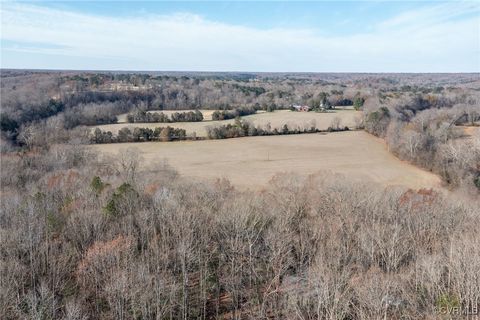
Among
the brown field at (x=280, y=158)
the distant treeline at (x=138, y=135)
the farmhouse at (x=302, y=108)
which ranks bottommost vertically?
the brown field at (x=280, y=158)

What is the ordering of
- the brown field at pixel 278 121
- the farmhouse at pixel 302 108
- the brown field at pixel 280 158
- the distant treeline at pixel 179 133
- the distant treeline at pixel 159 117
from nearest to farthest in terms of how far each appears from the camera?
the brown field at pixel 280 158, the distant treeline at pixel 179 133, the brown field at pixel 278 121, the distant treeline at pixel 159 117, the farmhouse at pixel 302 108

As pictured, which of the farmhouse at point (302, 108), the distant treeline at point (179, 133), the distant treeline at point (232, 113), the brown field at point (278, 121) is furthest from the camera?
the farmhouse at point (302, 108)

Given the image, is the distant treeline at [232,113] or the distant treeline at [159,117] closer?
the distant treeline at [159,117]

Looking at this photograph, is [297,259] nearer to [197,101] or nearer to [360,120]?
[360,120]

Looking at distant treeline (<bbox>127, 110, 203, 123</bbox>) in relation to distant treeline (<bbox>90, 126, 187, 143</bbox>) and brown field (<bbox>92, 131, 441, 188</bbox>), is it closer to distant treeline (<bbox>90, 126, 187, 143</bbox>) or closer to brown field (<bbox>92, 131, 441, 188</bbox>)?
distant treeline (<bbox>90, 126, 187, 143</bbox>)

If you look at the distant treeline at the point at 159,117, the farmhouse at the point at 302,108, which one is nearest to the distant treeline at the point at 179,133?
the distant treeline at the point at 159,117

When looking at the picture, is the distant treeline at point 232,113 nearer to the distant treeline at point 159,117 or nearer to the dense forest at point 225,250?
the distant treeline at point 159,117

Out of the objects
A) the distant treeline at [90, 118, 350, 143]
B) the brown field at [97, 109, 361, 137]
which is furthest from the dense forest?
the brown field at [97, 109, 361, 137]

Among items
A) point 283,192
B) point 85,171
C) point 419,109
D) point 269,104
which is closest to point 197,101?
point 269,104

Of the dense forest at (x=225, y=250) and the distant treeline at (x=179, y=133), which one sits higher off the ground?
the distant treeline at (x=179, y=133)
